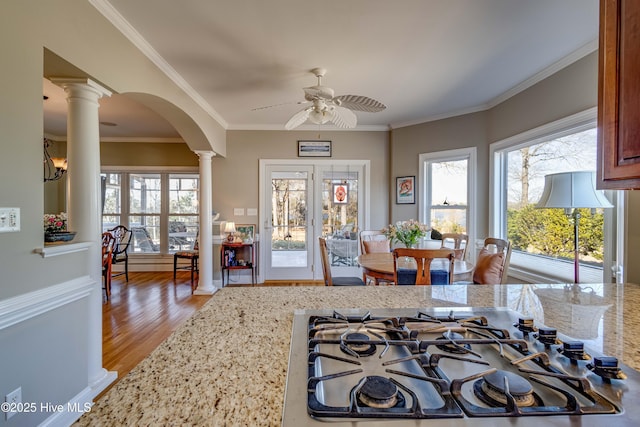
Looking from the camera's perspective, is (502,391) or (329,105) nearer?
(502,391)

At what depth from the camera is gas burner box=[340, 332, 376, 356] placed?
693 mm

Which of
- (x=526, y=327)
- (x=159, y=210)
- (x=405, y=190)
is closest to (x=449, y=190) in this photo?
(x=405, y=190)

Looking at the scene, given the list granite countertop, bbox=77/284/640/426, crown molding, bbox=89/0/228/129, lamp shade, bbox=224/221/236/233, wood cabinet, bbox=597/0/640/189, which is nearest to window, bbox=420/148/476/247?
granite countertop, bbox=77/284/640/426

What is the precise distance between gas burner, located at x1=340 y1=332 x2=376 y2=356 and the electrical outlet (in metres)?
1.70

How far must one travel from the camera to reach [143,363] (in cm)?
67

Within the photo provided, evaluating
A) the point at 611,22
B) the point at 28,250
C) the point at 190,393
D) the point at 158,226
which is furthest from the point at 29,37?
the point at 158,226

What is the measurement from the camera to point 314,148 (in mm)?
4668

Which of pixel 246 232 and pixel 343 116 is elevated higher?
pixel 343 116

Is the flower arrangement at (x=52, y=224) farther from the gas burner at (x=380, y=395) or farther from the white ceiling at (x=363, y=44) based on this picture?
the gas burner at (x=380, y=395)

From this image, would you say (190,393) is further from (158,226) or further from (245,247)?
(158,226)

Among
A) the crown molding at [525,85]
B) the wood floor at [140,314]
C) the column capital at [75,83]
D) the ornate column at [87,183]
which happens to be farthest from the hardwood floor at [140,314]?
the crown molding at [525,85]

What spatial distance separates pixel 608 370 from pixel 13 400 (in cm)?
224

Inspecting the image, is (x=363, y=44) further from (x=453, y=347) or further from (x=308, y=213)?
(x=308, y=213)

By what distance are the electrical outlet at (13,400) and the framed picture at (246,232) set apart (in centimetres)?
324
